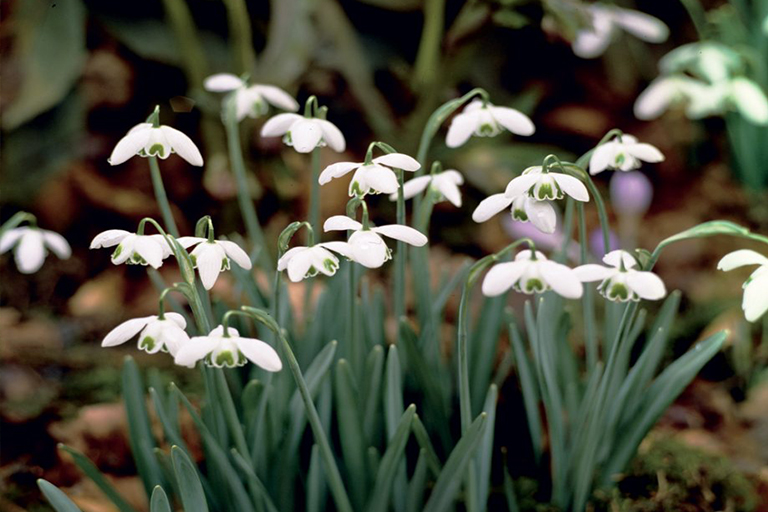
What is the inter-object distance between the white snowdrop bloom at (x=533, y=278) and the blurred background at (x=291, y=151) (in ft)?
3.00

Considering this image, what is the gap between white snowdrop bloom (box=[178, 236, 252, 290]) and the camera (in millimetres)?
872

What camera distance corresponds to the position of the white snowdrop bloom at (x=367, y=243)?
0.84 meters

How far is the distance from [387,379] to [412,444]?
0.58 feet

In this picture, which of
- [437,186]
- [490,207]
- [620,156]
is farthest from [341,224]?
[620,156]

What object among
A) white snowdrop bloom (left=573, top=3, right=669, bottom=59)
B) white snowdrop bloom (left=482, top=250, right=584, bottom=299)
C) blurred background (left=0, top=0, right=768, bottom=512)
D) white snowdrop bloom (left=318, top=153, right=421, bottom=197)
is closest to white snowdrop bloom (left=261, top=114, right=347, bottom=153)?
white snowdrop bloom (left=318, top=153, right=421, bottom=197)

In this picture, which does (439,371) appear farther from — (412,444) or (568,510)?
(568,510)

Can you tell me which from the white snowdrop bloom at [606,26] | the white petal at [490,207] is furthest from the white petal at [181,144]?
the white snowdrop bloom at [606,26]

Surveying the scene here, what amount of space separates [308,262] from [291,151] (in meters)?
1.49

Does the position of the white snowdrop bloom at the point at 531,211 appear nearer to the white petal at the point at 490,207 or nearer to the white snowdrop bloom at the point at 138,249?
the white petal at the point at 490,207

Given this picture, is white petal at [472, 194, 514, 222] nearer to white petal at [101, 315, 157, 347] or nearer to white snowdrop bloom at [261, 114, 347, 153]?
white snowdrop bloom at [261, 114, 347, 153]

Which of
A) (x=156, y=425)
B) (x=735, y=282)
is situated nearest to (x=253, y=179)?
(x=156, y=425)

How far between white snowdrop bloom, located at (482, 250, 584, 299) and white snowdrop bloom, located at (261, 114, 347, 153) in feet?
1.08

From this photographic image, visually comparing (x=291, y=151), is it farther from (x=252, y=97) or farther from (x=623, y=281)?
(x=623, y=281)

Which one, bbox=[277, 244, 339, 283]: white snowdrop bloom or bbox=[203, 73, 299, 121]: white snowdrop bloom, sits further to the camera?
bbox=[203, 73, 299, 121]: white snowdrop bloom
